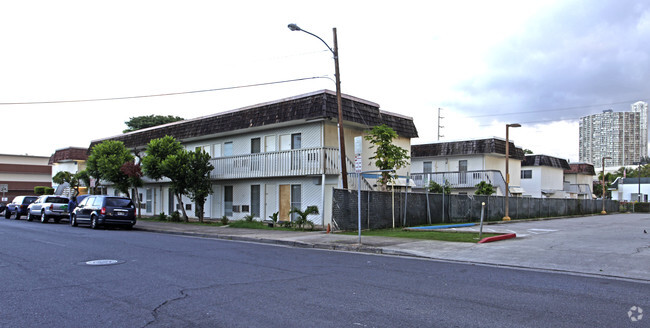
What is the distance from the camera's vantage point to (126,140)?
3659 cm

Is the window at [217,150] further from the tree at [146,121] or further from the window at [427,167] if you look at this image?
the tree at [146,121]

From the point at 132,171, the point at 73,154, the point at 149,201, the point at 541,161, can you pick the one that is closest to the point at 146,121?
the point at 73,154

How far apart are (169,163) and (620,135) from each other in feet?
411

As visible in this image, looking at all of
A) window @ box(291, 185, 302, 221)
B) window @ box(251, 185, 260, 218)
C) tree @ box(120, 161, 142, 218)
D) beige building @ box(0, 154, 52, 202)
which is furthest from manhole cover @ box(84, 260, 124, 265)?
beige building @ box(0, 154, 52, 202)

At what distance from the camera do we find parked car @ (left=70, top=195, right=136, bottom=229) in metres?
21.7

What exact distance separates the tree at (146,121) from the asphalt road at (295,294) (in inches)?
2033

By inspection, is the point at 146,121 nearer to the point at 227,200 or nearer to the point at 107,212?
the point at 227,200

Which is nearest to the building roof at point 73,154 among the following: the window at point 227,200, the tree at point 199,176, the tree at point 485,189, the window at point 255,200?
the window at point 227,200

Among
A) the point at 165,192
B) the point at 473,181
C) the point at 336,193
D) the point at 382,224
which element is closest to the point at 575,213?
the point at 473,181

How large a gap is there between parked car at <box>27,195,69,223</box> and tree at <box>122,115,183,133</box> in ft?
108

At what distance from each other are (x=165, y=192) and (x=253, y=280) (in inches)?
1062

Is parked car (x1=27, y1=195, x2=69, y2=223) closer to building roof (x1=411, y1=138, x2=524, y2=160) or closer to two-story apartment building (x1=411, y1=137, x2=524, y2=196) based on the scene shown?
two-story apartment building (x1=411, y1=137, x2=524, y2=196)

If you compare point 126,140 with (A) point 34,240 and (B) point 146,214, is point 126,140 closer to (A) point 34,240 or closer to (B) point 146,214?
(B) point 146,214

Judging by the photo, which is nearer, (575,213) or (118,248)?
(118,248)
